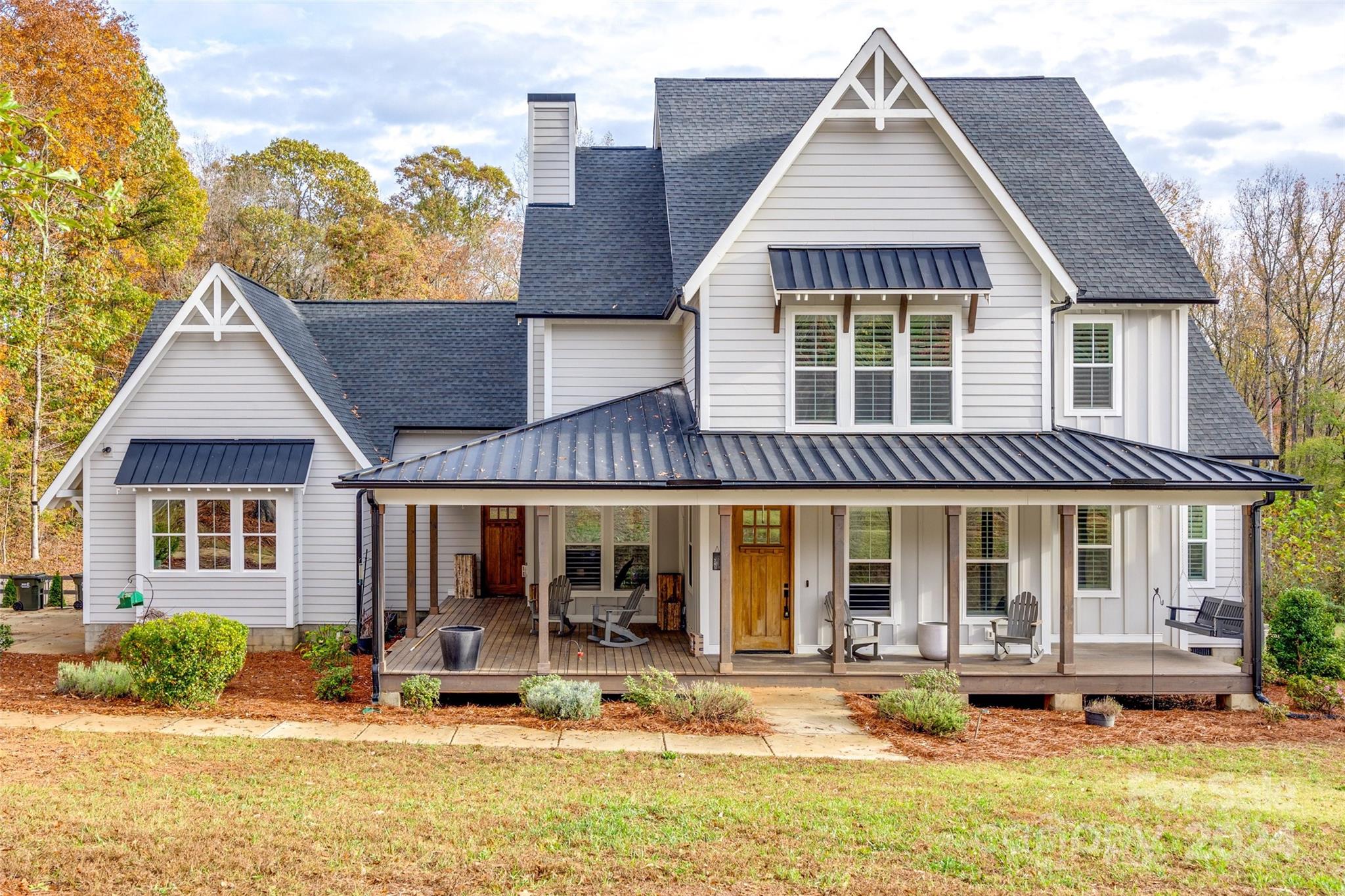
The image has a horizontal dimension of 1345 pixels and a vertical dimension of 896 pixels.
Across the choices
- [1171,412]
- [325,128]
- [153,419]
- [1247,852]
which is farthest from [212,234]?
[1247,852]

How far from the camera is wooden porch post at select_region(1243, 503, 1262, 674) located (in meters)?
12.0

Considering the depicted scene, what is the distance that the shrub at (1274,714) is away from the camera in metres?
11.6

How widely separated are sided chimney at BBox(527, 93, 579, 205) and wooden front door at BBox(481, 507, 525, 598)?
634 centimetres

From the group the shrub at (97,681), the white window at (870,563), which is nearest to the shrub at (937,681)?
the white window at (870,563)

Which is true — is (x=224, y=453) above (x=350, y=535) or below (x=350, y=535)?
above

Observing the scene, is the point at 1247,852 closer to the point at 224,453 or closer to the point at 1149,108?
the point at 224,453

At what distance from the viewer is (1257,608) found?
12.0m

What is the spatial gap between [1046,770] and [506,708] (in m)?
6.45

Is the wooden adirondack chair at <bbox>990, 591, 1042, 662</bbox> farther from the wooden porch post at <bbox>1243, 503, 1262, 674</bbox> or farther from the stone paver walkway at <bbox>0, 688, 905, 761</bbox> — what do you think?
the stone paver walkway at <bbox>0, 688, 905, 761</bbox>

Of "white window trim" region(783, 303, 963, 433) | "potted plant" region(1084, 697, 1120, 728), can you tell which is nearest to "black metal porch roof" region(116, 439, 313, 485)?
"white window trim" region(783, 303, 963, 433)

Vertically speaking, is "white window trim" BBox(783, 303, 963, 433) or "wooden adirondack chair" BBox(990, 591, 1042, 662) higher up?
"white window trim" BBox(783, 303, 963, 433)

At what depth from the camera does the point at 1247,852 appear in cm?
663

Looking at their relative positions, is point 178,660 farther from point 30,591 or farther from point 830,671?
point 30,591

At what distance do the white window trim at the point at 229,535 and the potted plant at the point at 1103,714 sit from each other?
12.8 meters
